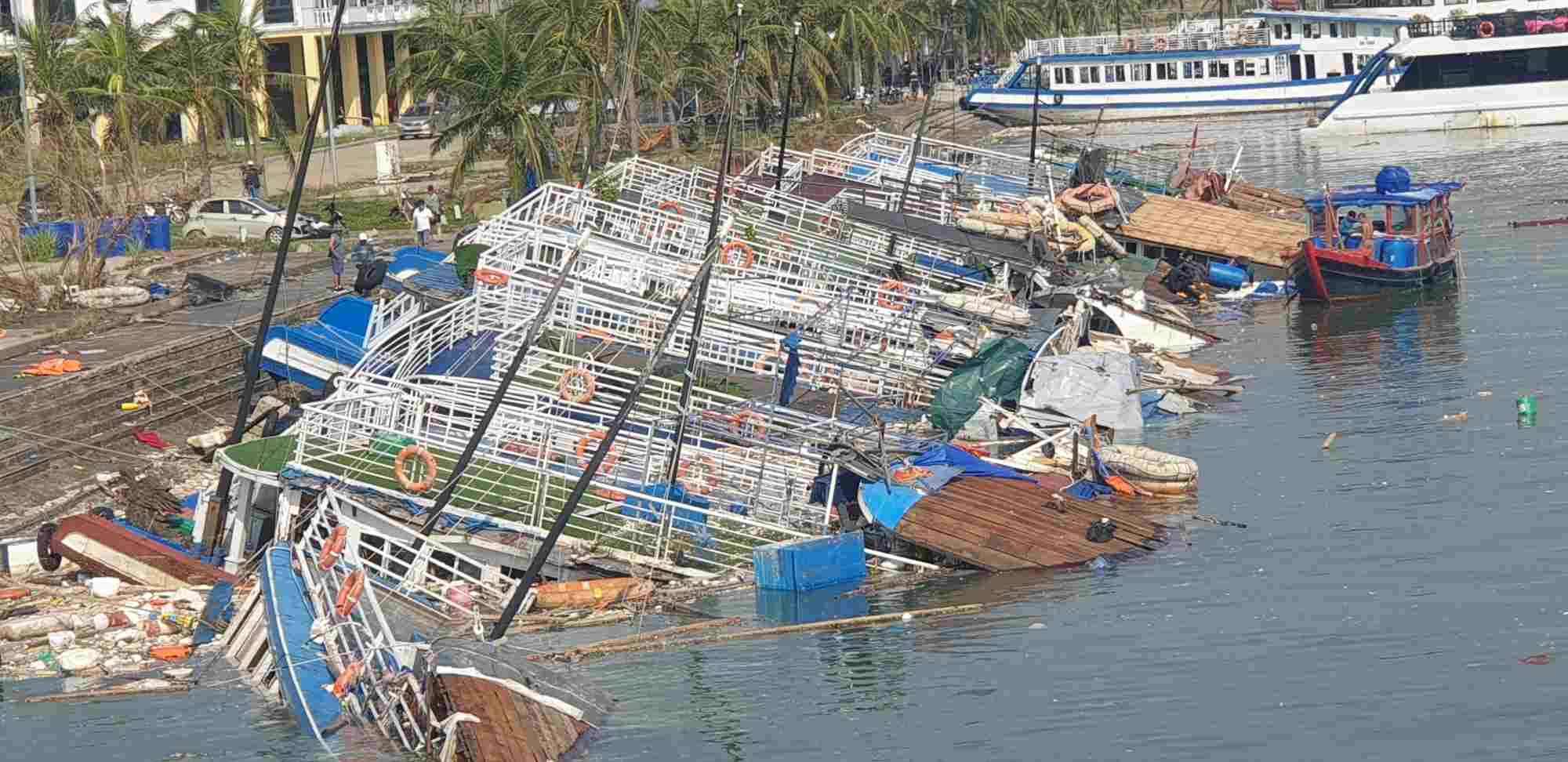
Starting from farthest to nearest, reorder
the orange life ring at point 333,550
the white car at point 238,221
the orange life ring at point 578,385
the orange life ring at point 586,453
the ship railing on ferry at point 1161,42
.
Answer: the ship railing on ferry at point 1161,42 < the white car at point 238,221 < the orange life ring at point 578,385 < the orange life ring at point 586,453 < the orange life ring at point 333,550

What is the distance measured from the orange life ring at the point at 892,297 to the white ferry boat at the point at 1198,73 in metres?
58.5

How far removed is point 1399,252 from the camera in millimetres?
43938

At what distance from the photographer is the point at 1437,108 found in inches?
3209

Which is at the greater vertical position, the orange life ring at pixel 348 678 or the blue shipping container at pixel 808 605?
the orange life ring at pixel 348 678

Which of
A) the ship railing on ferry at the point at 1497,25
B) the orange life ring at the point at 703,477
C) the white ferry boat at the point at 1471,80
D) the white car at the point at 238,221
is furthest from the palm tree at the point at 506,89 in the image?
the ship railing on ferry at the point at 1497,25

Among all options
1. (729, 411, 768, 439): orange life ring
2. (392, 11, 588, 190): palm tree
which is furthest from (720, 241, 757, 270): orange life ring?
(392, 11, 588, 190): palm tree

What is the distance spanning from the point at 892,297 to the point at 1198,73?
62.7 m

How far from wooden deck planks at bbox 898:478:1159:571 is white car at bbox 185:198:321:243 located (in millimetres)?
28167

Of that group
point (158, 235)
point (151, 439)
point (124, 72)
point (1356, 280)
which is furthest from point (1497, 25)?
point (151, 439)

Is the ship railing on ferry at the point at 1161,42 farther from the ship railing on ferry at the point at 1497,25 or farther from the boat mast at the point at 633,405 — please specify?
the boat mast at the point at 633,405

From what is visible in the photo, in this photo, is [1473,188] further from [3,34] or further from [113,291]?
[3,34]

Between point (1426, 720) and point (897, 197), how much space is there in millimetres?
26582

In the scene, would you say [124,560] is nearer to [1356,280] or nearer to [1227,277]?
[1356,280]

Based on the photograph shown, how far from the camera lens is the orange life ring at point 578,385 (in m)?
26.8
